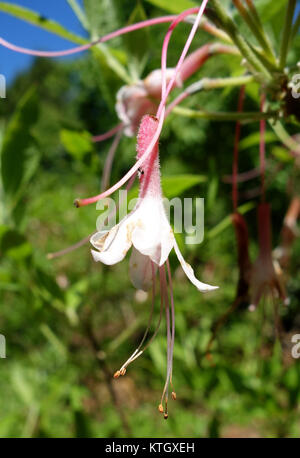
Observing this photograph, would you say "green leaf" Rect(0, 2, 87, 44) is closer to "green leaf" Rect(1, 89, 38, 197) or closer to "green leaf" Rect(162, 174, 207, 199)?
"green leaf" Rect(1, 89, 38, 197)

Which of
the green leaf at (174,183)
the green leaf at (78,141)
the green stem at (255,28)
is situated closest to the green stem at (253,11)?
the green stem at (255,28)

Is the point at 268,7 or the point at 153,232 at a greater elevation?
the point at 268,7

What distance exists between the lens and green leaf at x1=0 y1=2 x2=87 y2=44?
1.33 feet

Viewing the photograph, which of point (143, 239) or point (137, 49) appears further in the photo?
point (137, 49)

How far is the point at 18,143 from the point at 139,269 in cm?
24

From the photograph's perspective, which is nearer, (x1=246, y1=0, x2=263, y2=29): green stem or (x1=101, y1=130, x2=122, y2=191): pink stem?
(x1=246, y1=0, x2=263, y2=29): green stem

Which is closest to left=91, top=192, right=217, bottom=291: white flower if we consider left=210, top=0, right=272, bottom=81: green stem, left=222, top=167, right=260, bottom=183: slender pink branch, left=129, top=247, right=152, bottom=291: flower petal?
left=129, top=247, right=152, bottom=291: flower petal

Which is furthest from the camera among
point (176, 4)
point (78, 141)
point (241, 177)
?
point (241, 177)

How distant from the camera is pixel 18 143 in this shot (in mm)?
461

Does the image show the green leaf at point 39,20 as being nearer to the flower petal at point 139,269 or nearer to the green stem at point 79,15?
the green stem at point 79,15

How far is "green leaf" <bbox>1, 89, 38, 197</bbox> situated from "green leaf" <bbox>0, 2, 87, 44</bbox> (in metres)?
0.06

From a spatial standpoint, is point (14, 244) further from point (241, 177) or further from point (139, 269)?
point (241, 177)

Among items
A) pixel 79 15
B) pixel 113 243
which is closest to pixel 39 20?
pixel 79 15
